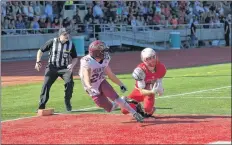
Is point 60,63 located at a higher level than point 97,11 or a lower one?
lower

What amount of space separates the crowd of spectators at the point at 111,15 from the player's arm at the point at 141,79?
1819cm

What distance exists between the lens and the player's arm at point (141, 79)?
12.2 metres

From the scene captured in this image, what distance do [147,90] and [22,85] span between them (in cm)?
986

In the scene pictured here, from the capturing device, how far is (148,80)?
12.4m

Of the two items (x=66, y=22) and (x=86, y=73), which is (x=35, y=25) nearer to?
(x=66, y=22)

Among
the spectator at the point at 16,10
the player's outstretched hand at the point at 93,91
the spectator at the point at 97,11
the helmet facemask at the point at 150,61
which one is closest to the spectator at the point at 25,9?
the spectator at the point at 16,10

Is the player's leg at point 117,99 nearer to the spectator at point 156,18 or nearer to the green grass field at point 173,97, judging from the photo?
the green grass field at point 173,97

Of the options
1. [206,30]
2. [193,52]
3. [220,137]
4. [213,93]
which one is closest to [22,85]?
[213,93]

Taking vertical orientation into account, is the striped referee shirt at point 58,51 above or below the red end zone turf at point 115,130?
above

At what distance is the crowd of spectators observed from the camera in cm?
3172

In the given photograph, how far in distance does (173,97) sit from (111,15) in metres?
21.0

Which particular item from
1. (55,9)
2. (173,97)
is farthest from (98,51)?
(55,9)

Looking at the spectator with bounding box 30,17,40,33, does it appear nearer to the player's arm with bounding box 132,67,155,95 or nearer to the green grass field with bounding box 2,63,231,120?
the green grass field with bounding box 2,63,231,120

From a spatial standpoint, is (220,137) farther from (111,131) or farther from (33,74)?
(33,74)
